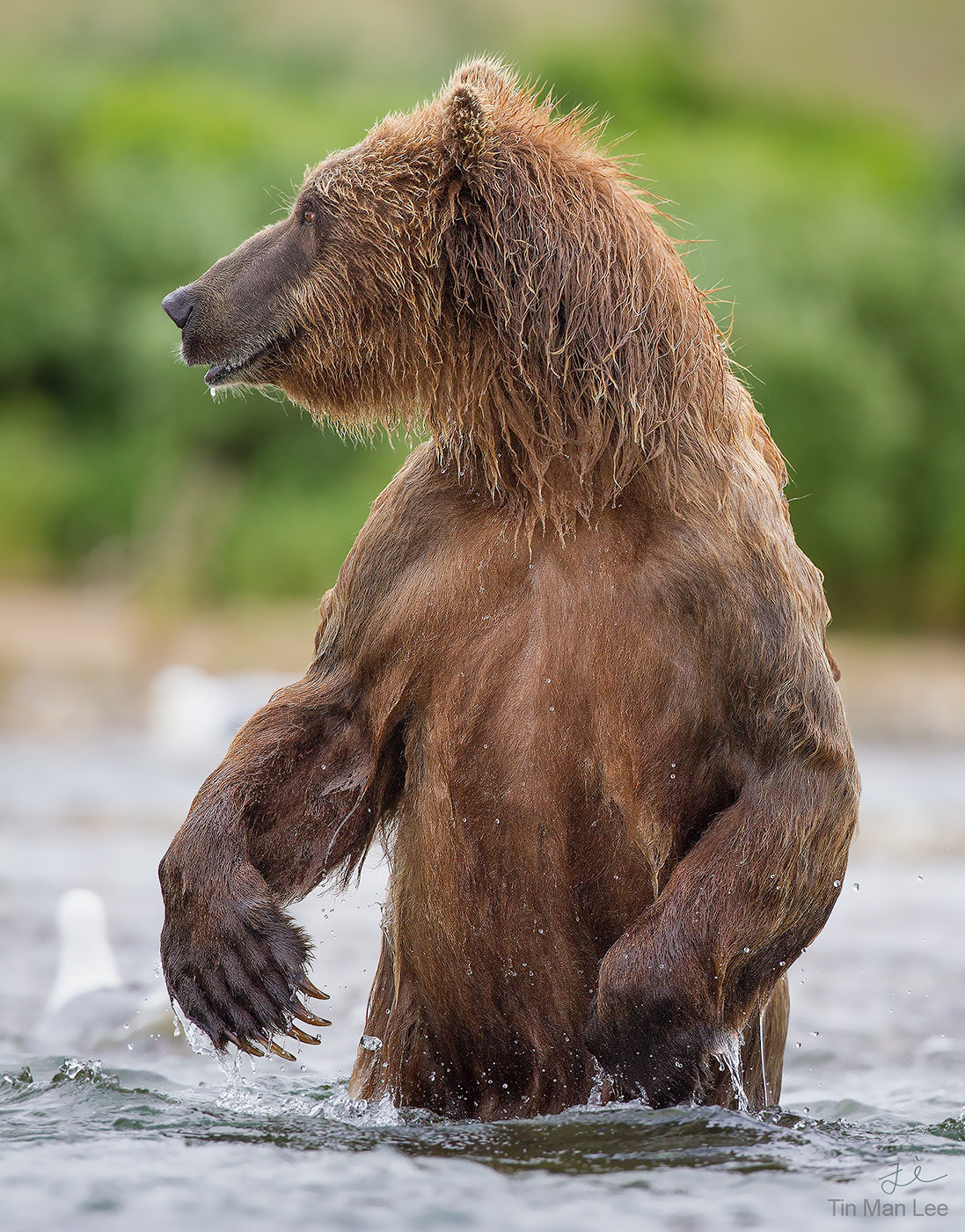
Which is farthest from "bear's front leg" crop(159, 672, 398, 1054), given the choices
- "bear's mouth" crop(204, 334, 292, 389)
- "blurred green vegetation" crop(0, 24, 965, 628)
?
"blurred green vegetation" crop(0, 24, 965, 628)

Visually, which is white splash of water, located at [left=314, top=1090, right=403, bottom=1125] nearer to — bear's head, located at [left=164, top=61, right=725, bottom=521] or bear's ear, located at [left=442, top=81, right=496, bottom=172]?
bear's head, located at [left=164, top=61, right=725, bottom=521]

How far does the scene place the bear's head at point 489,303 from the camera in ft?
13.3

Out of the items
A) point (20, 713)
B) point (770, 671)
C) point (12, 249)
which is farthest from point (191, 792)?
point (12, 249)

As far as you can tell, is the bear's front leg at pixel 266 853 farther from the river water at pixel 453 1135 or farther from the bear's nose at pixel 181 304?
the bear's nose at pixel 181 304

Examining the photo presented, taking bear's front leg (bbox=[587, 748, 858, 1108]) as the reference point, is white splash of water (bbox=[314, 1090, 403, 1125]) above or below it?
below

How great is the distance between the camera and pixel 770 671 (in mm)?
3977

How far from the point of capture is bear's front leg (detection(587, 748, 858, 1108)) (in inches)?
156

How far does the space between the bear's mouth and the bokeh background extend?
16.5 feet

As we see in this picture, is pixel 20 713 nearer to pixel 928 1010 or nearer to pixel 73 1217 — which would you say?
pixel 928 1010

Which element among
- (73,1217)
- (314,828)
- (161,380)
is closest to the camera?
(73,1217)

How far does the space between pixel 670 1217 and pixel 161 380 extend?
94.5 feet
